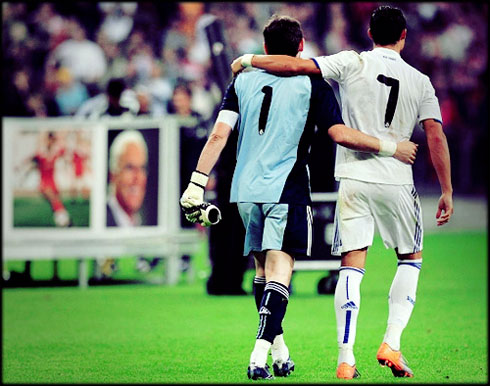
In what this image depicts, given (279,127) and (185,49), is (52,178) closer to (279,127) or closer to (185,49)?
(279,127)

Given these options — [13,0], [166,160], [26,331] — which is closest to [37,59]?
[13,0]

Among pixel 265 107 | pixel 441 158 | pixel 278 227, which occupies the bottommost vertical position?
pixel 278 227

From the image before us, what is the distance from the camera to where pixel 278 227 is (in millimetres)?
5855

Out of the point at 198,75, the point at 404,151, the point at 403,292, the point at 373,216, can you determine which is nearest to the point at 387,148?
the point at 404,151

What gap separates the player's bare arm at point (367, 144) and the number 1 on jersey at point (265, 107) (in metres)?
0.34

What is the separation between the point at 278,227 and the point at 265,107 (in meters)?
0.63

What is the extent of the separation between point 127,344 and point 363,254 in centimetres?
238

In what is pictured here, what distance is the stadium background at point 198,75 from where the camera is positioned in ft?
36.4

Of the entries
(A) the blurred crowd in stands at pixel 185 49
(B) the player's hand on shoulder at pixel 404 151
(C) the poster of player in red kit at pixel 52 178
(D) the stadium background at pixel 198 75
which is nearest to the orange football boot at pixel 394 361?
(B) the player's hand on shoulder at pixel 404 151

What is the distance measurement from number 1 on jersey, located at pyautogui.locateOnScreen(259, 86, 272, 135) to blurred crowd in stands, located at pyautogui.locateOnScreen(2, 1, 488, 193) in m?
11.1

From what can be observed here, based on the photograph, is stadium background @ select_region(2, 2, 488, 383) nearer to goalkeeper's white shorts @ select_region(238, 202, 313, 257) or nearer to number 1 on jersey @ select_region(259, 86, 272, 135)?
goalkeeper's white shorts @ select_region(238, 202, 313, 257)

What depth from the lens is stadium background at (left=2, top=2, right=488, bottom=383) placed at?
36.4ft

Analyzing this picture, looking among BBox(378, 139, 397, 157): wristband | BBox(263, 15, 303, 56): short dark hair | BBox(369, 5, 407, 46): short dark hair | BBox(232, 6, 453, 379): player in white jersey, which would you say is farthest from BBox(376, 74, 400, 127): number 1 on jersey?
BBox(263, 15, 303, 56): short dark hair

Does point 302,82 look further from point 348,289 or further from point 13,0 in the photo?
point 13,0
